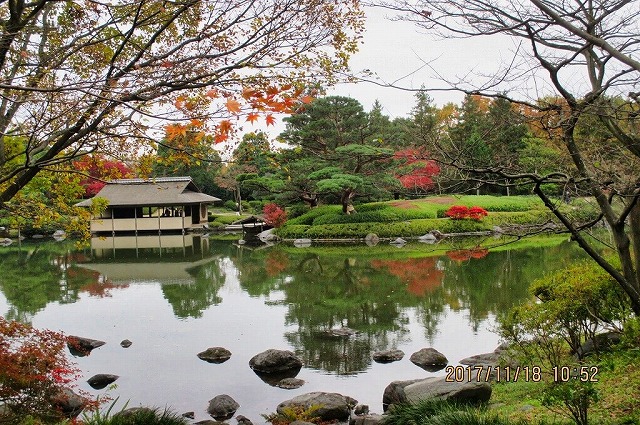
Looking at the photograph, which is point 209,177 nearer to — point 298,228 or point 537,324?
point 298,228

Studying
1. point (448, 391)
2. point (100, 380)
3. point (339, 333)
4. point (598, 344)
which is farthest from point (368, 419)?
point (100, 380)

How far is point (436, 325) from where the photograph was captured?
877cm

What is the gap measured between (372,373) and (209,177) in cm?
3208

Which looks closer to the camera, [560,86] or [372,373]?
[560,86]

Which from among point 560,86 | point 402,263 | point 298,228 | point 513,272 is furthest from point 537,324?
point 298,228

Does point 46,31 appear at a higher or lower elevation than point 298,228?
higher

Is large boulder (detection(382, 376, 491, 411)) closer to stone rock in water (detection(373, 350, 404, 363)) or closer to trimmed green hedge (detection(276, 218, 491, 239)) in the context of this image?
stone rock in water (detection(373, 350, 404, 363))

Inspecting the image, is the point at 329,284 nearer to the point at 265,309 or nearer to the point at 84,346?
the point at 265,309

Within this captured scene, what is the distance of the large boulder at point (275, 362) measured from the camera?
23.3 feet

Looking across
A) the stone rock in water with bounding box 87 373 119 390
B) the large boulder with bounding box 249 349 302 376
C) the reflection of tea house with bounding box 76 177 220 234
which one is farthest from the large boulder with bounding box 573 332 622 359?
the reflection of tea house with bounding box 76 177 220 234

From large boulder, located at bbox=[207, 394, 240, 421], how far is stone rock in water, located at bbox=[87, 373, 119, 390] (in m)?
1.67

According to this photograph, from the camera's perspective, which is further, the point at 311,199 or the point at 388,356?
the point at 311,199

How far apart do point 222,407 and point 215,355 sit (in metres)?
1.86

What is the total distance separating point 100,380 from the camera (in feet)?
22.2
